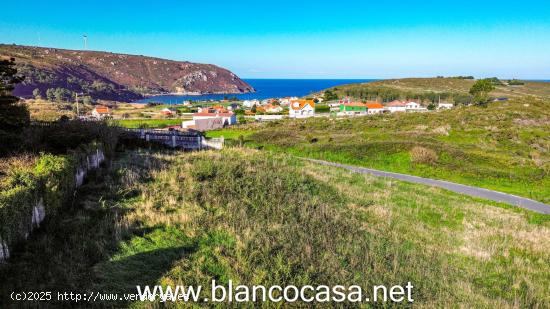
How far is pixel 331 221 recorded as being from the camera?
15.4 m

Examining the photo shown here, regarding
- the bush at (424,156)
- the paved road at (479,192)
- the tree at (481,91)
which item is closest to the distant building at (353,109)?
the tree at (481,91)

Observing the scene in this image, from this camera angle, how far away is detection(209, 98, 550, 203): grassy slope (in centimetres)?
2920

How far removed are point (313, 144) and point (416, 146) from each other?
37.7 feet

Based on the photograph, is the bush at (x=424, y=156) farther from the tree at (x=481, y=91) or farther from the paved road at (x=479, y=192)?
the tree at (x=481, y=91)

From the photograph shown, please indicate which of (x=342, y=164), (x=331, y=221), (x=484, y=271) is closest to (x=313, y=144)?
(x=342, y=164)

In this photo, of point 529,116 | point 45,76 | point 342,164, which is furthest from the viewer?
point 45,76

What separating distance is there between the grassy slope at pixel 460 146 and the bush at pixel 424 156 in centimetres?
49

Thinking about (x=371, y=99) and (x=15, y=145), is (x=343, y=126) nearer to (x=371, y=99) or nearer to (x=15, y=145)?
(x=15, y=145)

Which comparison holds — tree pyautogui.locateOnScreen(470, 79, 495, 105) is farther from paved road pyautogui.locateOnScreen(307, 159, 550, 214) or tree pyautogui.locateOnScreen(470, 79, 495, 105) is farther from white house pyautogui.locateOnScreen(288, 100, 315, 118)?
paved road pyautogui.locateOnScreen(307, 159, 550, 214)

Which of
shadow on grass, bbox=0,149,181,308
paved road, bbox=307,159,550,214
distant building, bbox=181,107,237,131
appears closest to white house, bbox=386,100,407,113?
distant building, bbox=181,107,237,131

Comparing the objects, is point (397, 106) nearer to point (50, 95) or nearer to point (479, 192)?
point (479, 192)

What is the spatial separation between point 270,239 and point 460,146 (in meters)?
35.0

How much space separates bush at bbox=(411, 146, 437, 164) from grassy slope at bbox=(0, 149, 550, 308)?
11.2 m

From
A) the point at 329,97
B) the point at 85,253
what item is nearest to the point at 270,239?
the point at 85,253
